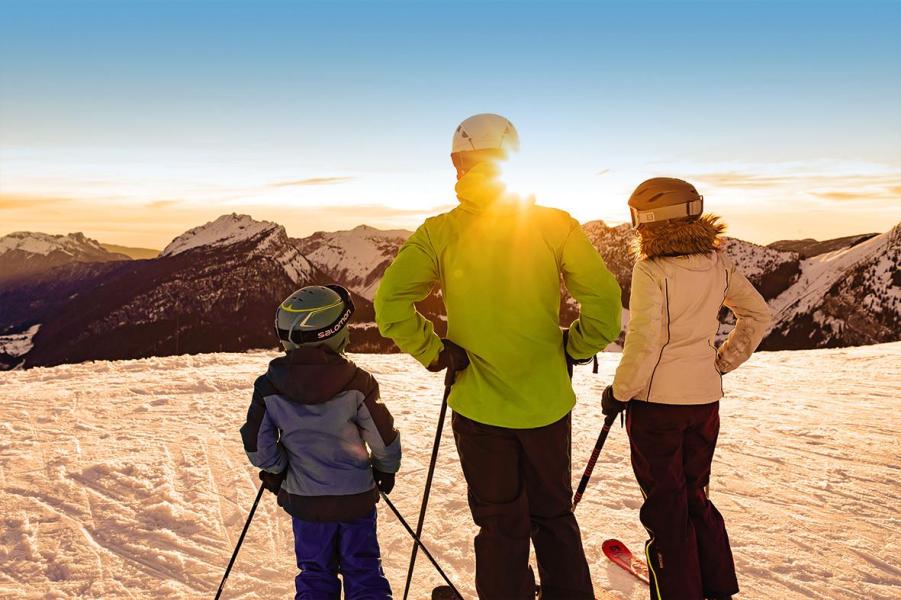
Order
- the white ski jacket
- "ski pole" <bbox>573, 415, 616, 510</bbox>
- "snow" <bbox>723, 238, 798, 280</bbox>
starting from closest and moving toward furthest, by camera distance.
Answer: the white ski jacket
"ski pole" <bbox>573, 415, 616, 510</bbox>
"snow" <bbox>723, 238, 798, 280</bbox>

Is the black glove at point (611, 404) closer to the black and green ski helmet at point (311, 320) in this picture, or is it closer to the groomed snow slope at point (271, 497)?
the groomed snow slope at point (271, 497)

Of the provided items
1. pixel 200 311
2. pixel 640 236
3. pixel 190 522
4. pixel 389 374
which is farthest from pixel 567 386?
pixel 200 311

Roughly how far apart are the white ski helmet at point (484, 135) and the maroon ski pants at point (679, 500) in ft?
5.56

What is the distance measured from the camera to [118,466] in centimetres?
585

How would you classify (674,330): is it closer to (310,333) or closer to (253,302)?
(310,333)

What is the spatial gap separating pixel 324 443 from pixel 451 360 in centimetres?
83

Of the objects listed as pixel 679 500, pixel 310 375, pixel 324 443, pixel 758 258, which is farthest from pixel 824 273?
pixel 310 375

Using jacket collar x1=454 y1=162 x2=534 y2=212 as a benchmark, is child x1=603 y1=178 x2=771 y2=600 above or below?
below

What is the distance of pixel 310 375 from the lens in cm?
290

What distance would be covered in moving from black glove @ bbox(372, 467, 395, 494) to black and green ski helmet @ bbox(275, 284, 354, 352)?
2.47 ft

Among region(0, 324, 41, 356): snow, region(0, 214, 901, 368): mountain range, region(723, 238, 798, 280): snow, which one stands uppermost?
region(723, 238, 798, 280): snow

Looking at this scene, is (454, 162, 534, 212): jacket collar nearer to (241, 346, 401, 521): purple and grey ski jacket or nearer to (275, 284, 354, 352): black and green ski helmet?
(275, 284, 354, 352): black and green ski helmet

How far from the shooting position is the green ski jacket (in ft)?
9.49

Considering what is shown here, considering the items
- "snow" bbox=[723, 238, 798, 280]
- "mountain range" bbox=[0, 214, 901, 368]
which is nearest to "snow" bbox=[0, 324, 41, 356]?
"mountain range" bbox=[0, 214, 901, 368]
